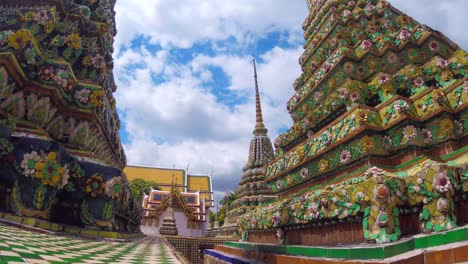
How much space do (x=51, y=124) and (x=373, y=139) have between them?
20.4 ft

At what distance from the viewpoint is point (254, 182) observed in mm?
22234

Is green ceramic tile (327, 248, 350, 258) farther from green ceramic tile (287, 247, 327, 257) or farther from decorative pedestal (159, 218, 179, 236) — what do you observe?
decorative pedestal (159, 218, 179, 236)

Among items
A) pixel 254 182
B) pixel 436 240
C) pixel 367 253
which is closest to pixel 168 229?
pixel 254 182

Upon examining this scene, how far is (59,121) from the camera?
20.5 ft

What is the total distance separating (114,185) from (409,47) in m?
6.76

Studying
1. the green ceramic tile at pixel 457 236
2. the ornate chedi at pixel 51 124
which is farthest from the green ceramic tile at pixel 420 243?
the ornate chedi at pixel 51 124

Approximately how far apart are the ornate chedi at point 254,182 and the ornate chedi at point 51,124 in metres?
14.8

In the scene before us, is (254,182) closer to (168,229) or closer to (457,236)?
(168,229)

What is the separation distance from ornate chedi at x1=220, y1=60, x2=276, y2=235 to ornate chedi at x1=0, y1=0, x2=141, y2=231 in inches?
583

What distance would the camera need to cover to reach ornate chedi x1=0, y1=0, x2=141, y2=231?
4.54m

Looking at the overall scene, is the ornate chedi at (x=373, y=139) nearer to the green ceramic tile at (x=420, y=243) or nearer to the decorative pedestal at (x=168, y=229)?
the green ceramic tile at (x=420, y=243)

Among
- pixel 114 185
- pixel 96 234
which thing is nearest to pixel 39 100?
pixel 114 185

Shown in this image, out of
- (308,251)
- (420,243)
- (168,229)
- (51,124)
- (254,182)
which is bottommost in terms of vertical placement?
(168,229)

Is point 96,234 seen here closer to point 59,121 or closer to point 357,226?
point 59,121
